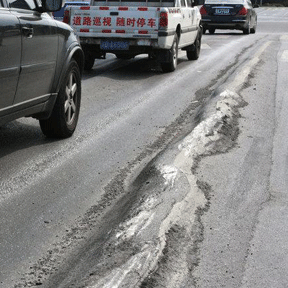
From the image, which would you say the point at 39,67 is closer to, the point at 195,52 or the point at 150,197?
the point at 150,197

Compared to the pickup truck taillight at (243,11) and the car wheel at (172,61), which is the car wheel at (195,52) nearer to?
the car wheel at (172,61)

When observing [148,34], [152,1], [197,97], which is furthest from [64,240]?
[152,1]

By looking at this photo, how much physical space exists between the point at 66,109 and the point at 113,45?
676 centimetres

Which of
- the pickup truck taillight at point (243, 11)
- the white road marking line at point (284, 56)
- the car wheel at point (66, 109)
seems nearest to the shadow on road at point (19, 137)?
the car wheel at point (66, 109)

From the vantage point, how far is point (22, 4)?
22.2 feet

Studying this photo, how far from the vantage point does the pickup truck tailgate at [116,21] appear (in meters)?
14.2

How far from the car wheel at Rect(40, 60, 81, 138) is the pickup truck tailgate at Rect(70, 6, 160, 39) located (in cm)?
624

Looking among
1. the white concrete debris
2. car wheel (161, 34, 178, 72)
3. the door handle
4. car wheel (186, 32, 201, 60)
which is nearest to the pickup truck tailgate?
car wheel (161, 34, 178, 72)

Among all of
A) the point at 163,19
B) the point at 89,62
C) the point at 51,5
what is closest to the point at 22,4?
the point at 51,5

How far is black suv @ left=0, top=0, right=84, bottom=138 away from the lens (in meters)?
6.21

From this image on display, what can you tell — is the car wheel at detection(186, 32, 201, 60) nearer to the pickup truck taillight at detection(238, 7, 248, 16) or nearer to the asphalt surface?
the asphalt surface

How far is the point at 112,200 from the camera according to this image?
579cm

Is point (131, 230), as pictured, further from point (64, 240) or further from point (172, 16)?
point (172, 16)

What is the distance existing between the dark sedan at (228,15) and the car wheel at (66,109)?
2288 cm
